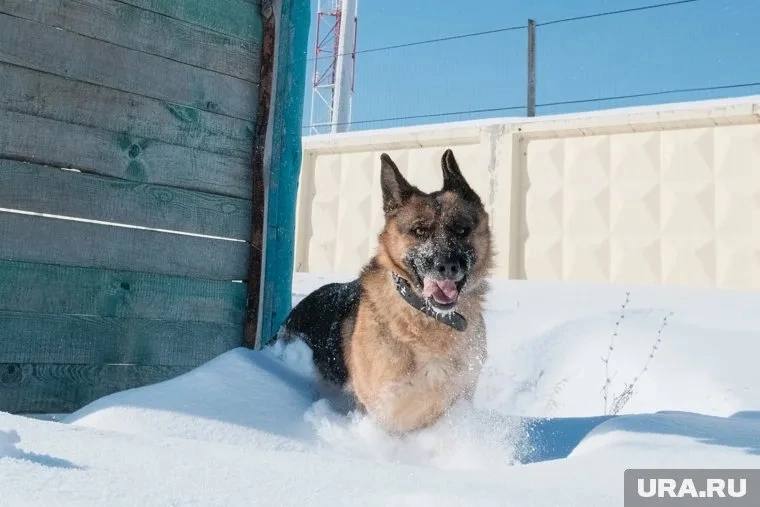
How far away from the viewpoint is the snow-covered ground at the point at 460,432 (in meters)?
1.67

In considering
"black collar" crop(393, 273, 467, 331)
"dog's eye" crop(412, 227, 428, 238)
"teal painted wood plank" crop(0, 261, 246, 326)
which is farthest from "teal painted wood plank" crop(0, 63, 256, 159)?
"black collar" crop(393, 273, 467, 331)

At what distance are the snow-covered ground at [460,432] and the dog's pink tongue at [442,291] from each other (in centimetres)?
54

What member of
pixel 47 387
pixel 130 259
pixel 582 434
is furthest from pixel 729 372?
pixel 47 387

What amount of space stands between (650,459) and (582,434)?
3.72 ft

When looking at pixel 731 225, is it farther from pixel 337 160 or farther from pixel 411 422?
pixel 411 422

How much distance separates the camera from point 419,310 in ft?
10.4

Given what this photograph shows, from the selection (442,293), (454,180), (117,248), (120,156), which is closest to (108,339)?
(117,248)

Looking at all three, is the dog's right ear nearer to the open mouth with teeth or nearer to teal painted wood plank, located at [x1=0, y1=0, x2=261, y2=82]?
the open mouth with teeth

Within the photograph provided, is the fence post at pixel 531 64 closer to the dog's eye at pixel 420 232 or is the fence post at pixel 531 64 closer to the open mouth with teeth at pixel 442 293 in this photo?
the dog's eye at pixel 420 232

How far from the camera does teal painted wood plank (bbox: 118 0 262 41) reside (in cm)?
412

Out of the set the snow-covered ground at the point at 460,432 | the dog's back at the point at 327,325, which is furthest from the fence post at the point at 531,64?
the dog's back at the point at 327,325

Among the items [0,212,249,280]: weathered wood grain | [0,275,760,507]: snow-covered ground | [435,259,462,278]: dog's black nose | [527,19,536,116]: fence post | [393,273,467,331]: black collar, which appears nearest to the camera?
[0,275,760,507]: snow-covered ground

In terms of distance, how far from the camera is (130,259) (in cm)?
388

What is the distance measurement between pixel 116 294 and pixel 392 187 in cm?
165
